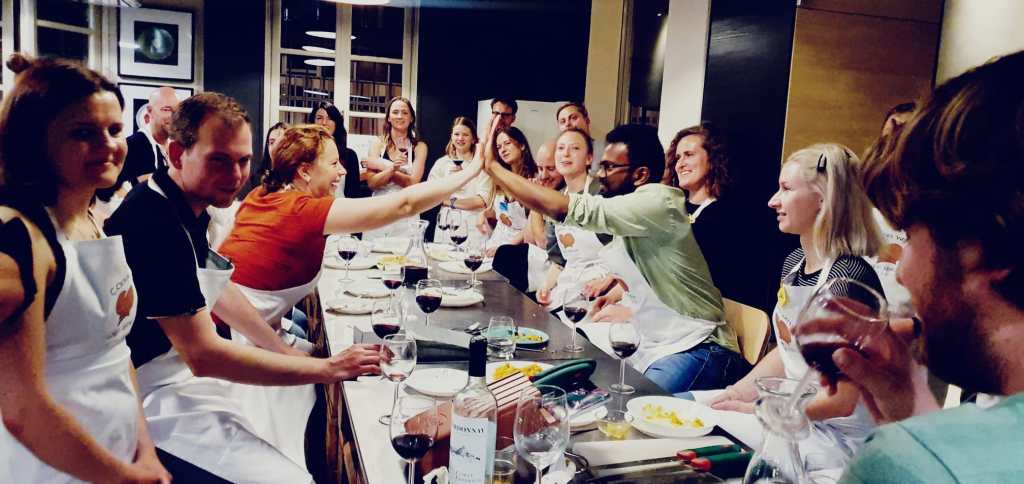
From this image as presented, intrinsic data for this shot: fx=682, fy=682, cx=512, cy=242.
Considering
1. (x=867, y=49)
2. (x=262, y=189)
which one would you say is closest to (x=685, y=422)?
(x=262, y=189)

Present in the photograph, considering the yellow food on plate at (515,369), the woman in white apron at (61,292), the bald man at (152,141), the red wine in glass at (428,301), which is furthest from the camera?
the bald man at (152,141)

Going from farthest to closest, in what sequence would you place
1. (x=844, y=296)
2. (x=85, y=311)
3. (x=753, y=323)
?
(x=753, y=323) → (x=85, y=311) → (x=844, y=296)

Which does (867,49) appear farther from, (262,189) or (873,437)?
(873,437)

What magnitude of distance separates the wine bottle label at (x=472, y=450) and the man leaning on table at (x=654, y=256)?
4.85 ft

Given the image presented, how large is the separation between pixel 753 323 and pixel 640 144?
0.85 metres

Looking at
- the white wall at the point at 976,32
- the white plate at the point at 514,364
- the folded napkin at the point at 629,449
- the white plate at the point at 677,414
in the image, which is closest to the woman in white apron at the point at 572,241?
the white plate at the point at 514,364

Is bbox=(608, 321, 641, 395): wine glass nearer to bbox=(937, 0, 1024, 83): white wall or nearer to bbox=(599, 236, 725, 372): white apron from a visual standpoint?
bbox=(599, 236, 725, 372): white apron

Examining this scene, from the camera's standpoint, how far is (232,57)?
7203 mm

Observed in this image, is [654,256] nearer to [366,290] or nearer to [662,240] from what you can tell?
[662,240]

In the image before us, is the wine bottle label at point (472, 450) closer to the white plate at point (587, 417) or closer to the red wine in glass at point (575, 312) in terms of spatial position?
the white plate at point (587, 417)

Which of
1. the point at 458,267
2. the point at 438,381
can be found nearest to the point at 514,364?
the point at 438,381

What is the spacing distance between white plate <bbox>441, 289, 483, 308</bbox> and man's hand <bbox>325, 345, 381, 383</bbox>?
911 millimetres

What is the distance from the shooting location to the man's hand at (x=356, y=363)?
1552 mm

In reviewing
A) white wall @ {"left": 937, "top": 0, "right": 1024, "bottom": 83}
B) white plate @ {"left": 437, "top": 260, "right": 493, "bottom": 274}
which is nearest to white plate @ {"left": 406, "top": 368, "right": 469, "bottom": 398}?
white plate @ {"left": 437, "top": 260, "right": 493, "bottom": 274}
